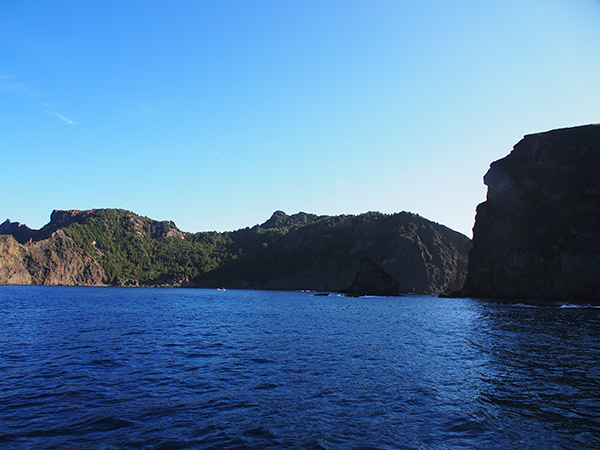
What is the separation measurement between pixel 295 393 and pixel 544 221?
109860 millimetres

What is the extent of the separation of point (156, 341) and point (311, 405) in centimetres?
2149

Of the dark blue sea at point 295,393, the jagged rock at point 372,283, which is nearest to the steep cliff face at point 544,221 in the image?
the jagged rock at point 372,283

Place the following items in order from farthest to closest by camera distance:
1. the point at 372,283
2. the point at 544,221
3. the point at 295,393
Result: 1. the point at 372,283
2. the point at 544,221
3. the point at 295,393

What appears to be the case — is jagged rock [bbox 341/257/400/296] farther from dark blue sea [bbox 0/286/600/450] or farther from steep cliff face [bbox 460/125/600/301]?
dark blue sea [bbox 0/286/600/450]

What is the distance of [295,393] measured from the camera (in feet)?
62.6

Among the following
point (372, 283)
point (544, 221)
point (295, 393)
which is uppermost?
point (544, 221)

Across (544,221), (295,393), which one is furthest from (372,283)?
(295,393)

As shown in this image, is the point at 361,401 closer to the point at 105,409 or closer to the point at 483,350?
the point at 105,409

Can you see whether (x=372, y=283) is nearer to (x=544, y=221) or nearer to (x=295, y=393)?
(x=544, y=221)

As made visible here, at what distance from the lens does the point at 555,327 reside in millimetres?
47781

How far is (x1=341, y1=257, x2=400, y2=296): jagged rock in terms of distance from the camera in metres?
155

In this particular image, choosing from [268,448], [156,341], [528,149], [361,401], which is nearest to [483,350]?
[361,401]

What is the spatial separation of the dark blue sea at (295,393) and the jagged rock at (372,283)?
119413mm

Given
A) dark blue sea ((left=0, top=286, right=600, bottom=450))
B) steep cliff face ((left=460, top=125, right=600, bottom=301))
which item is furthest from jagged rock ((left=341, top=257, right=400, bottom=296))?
dark blue sea ((left=0, top=286, right=600, bottom=450))
